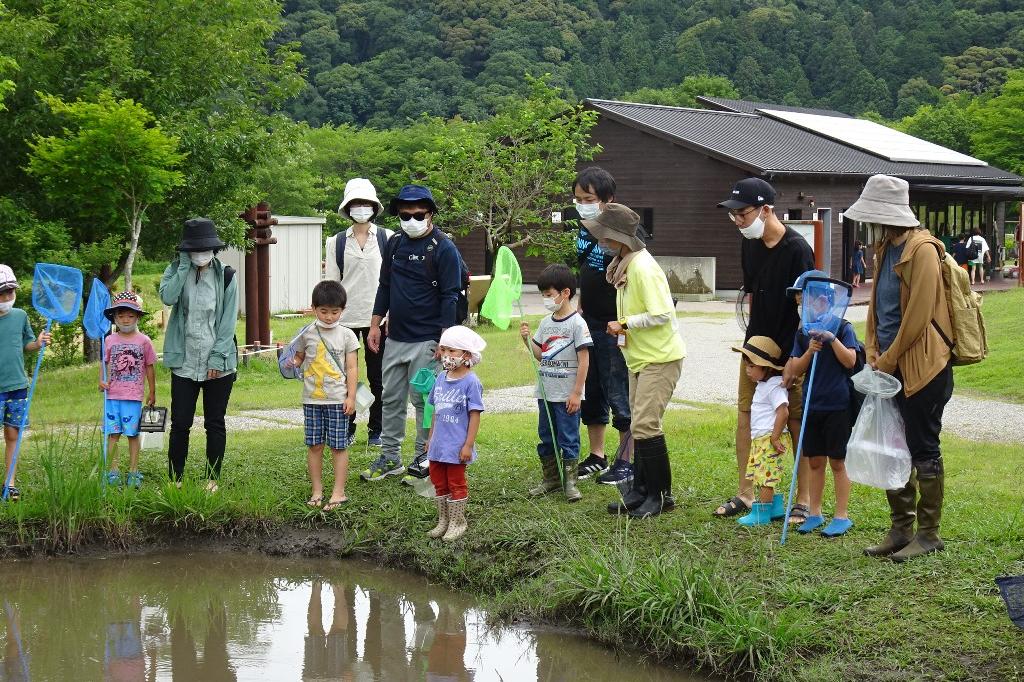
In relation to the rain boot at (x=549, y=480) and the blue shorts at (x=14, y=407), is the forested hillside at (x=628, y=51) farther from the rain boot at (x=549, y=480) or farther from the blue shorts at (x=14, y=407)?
the rain boot at (x=549, y=480)

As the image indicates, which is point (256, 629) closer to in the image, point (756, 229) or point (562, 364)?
point (562, 364)

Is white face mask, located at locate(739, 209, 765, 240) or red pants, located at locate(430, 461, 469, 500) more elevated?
white face mask, located at locate(739, 209, 765, 240)

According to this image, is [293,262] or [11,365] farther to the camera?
[293,262]

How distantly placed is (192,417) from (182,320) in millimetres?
590

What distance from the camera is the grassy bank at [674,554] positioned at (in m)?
4.91

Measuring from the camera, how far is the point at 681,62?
67812 millimetres

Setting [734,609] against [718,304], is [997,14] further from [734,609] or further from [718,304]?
[734,609]

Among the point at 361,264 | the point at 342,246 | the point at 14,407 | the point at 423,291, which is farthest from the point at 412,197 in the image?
the point at 14,407

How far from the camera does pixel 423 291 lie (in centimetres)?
762

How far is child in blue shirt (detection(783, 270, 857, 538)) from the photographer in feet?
20.0

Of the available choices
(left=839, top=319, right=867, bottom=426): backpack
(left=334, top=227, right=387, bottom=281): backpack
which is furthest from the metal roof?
(left=839, top=319, right=867, bottom=426): backpack

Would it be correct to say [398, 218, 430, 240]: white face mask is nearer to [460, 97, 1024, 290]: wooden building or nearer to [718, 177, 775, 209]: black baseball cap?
[718, 177, 775, 209]: black baseball cap

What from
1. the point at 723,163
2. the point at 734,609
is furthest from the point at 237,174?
the point at 723,163

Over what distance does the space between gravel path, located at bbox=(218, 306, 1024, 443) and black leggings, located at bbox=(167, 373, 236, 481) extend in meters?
2.69
